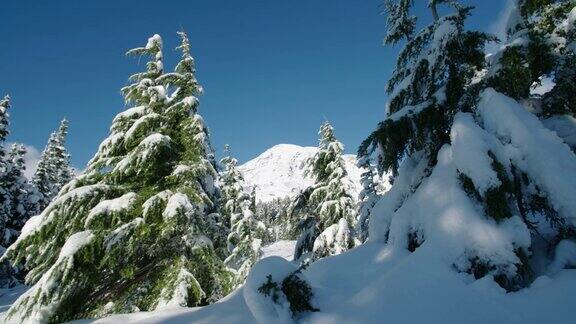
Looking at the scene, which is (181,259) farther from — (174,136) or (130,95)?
(130,95)

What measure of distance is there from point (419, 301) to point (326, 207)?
57.7ft

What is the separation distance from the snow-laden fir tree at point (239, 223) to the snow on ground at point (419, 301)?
62.8 feet

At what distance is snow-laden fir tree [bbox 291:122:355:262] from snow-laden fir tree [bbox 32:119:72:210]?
90.9ft

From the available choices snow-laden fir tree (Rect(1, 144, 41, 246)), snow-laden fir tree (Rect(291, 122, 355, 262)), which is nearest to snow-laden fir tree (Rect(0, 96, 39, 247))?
snow-laden fir tree (Rect(1, 144, 41, 246))

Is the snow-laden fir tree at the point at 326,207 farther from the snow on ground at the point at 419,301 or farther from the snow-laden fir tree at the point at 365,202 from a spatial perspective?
the snow on ground at the point at 419,301

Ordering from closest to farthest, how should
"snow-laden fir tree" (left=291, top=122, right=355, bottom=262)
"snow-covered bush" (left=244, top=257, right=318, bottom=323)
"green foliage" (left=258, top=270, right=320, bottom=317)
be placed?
1. "snow-covered bush" (left=244, top=257, right=318, bottom=323)
2. "green foliage" (left=258, top=270, right=320, bottom=317)
3. "snow-laden fir tree" (left=291, top=122, right=355, bottom=262)

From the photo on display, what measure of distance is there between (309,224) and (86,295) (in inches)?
629

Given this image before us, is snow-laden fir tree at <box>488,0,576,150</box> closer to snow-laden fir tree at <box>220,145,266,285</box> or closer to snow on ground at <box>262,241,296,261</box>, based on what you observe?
snow-laden fir tree at <box>220,145,266,285</box>

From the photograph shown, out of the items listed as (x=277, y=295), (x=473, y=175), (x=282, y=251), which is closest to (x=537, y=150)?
(x=473, y=175)

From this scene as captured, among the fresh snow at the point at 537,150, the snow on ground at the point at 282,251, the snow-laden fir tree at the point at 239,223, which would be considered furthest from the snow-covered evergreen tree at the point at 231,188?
the snow on ground at the point at 282,251

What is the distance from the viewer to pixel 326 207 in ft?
74.9

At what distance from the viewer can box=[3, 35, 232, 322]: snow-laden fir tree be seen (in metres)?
10.1

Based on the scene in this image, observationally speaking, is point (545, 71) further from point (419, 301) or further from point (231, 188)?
point (231, 188)

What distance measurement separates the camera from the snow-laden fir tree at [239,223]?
26781 mm
